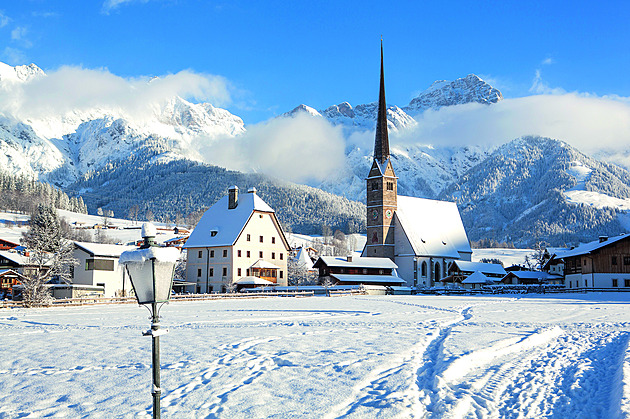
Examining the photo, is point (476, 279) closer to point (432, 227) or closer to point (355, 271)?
point (355, 271)

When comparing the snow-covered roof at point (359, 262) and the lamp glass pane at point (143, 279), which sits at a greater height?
the lamp glass pane at point (143, 279)

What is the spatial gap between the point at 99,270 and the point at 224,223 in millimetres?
17020

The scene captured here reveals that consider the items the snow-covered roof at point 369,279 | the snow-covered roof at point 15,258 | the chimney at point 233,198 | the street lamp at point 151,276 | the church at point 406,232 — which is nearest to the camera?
the street lamp at point 151,276

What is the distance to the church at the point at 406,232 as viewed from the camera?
89625mm

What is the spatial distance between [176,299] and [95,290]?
14.9 m

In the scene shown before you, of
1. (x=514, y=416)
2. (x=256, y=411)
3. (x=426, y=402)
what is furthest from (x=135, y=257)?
(x=514, y=416)

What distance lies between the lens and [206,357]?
15273mm

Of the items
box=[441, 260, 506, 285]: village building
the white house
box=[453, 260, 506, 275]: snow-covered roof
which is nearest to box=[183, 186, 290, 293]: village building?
the white house

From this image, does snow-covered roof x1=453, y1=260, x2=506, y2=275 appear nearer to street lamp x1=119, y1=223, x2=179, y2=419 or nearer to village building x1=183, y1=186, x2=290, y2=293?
village building x1=183, y1=186, x2=290, y2=293

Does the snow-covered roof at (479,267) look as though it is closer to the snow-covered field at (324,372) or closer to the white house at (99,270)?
the white house at (99,270)

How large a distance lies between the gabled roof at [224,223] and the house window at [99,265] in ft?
39.2

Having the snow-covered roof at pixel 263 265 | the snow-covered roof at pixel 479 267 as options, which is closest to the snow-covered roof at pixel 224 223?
the snow-covered roof at pixel 263 265

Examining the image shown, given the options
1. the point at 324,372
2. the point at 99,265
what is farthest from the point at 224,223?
the point at 324,372

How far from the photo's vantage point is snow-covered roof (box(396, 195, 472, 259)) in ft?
301
